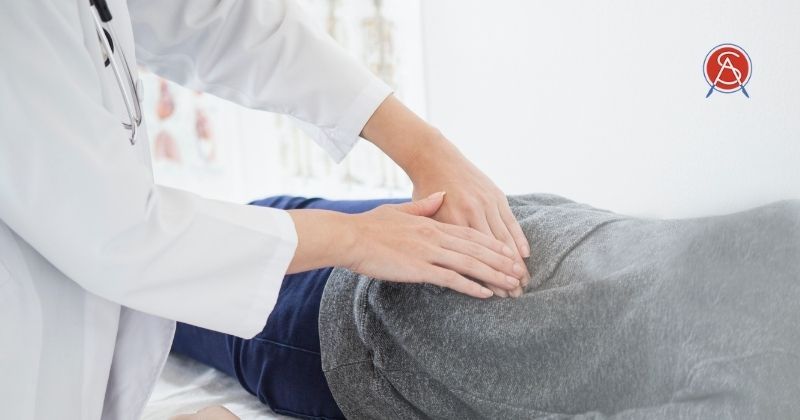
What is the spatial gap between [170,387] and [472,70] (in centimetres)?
131

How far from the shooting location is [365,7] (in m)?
2.71

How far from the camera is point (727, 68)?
0.98 m

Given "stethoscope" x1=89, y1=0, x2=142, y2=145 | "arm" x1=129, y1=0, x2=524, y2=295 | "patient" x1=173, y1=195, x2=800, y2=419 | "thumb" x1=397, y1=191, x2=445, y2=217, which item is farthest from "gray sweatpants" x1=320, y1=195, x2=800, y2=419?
"stethoscope" x1=89, y1=0, x2=142, y2=145

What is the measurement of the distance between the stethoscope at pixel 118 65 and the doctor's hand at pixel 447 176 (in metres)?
0.40

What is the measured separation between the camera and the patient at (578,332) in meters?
0.83

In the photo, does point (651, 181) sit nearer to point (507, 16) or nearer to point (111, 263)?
point (111, 263)

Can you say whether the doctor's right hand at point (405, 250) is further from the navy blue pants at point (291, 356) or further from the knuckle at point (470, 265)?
the navy blue pants at point (291, 356)

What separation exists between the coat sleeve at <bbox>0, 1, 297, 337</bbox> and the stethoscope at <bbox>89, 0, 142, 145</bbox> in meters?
0.02

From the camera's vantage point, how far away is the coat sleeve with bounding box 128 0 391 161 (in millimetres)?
1286

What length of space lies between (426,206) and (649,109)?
337 millimetres

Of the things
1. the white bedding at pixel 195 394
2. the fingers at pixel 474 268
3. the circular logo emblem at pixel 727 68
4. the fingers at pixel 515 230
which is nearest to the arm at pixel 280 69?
the fingers at pixel 515 230

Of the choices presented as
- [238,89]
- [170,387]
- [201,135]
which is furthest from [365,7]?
[170,387]

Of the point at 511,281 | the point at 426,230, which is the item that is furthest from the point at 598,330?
the point at 426,230

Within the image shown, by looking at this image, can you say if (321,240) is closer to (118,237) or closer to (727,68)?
(118,237)
